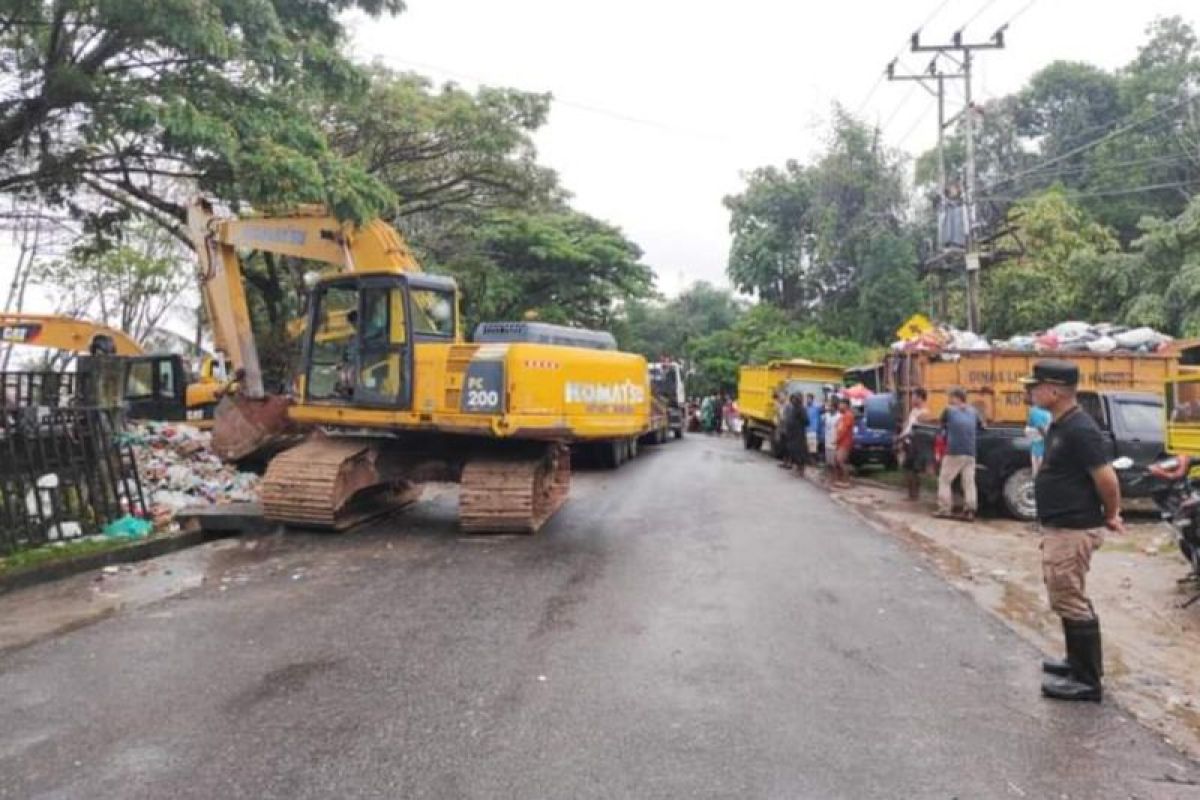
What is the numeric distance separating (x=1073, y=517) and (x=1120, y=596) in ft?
11.8

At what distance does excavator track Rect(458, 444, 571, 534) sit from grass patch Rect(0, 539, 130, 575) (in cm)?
339

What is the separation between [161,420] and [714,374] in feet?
103

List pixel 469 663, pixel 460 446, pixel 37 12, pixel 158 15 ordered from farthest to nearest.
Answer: pixel 460 446
pixel 37 12
pixel 158 15
pixel 469 663

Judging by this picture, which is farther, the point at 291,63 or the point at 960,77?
the point at 960,77

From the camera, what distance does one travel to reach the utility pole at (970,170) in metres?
22.0

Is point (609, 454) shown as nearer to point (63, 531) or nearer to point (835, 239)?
point (63, 531)

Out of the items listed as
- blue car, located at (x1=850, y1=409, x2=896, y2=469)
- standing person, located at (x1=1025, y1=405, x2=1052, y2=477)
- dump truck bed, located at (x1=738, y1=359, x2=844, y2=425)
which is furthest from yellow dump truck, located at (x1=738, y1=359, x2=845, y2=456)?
standing person, located at (x1=1025, y1=405, x2=1052, y2=477)

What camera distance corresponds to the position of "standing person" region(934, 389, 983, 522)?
13.0 m

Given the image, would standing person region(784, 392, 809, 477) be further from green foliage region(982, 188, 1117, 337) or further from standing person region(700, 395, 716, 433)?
standing person region(700, 395, 716, 433)

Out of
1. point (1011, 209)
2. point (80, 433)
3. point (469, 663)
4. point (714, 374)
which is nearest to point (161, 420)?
point (80, 433)

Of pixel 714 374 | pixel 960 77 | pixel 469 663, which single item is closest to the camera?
pixel 469 663

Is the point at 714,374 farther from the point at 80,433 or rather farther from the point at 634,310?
the point at 80,433

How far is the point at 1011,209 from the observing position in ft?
112

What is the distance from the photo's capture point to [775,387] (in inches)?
997
